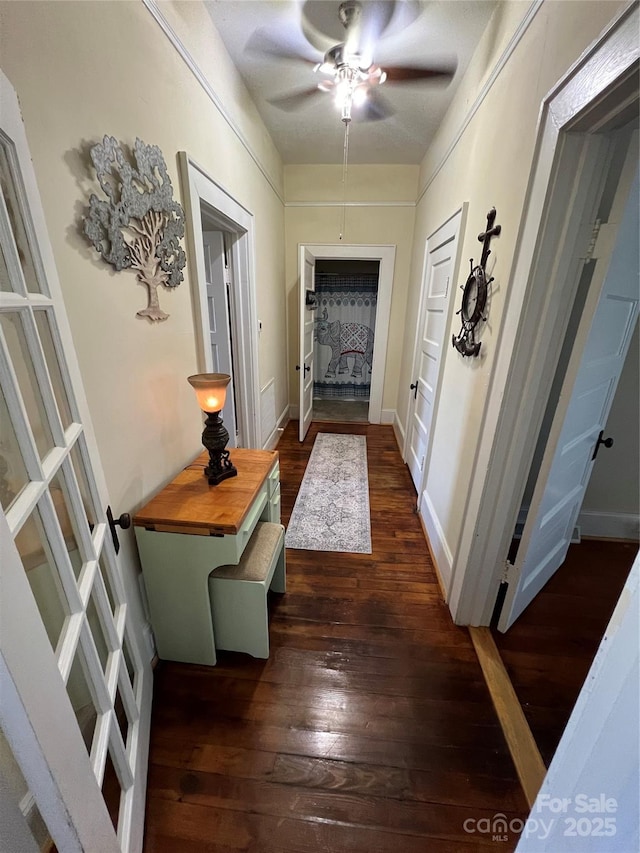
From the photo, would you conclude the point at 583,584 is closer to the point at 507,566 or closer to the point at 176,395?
the point at 507,566

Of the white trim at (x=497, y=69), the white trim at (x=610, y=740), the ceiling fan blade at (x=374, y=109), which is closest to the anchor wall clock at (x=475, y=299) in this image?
the white trim at (x=497, y=69)

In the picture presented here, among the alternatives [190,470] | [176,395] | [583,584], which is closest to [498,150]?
[176,395]

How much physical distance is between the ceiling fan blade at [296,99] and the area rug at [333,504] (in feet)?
8.97

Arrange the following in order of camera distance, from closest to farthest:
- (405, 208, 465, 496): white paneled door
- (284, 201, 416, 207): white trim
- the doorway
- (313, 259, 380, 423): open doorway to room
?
(405, 208, 465, 496): white paneled door
the doorway
(284, 201, 416, 207): white trim
(313, 259, 380, 423): open doorway to room

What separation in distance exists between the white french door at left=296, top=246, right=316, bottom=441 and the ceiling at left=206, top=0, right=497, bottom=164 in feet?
3.14

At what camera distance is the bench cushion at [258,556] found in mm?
1341

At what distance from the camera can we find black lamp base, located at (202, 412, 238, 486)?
4.55ft

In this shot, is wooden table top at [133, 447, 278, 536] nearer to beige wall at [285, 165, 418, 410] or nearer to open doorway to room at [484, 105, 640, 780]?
open doorway to room at [484, 105, 640, 780]

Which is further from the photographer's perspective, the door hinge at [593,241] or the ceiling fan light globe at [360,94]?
the ceiling fan light globe at [360,94]

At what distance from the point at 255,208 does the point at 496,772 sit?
337cm

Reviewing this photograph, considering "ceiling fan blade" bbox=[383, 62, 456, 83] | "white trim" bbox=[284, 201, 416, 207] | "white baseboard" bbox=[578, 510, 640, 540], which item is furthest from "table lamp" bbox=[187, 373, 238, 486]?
"white trim" bbox=[284, 201, 416, 207]

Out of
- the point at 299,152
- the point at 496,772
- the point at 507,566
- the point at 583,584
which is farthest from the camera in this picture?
the point at 299,152

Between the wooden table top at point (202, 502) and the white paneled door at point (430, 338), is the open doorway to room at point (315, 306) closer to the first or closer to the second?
the white paneled door at point (430, 338)

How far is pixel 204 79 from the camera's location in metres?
1.60
